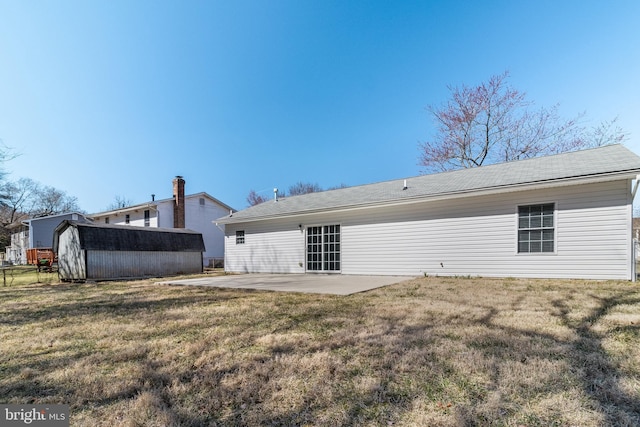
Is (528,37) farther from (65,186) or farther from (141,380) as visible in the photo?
(65,186)

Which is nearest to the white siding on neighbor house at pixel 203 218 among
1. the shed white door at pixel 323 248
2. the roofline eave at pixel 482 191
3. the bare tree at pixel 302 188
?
the roofline eave at pixel 482 191

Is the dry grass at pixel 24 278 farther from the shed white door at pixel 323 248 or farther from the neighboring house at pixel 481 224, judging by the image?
the shed white door at pixel 323 248

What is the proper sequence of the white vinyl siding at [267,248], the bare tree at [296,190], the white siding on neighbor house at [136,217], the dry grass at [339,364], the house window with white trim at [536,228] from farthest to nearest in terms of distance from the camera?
the bare tree at [296,190], the white siding on neighbor house at [136,217], the white vinyl siding at [267,248], the house window with white trim at [536,228], the dry grass at [339,364]

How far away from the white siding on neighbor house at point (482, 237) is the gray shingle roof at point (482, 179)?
39cm

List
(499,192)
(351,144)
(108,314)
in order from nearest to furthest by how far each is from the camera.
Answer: (108,314), (499,192), (351,144)

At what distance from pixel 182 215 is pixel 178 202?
0.91 metres

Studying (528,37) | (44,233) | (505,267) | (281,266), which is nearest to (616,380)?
(505,267)

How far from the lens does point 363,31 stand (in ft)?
45.1

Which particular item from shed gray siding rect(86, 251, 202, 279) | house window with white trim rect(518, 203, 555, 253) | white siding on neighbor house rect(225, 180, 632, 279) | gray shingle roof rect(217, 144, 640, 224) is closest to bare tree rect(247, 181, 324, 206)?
shed gray siding rect(86, 251, 202, 279)

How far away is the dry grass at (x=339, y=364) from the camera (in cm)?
180

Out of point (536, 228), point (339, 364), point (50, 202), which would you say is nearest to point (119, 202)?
point (50, 202)

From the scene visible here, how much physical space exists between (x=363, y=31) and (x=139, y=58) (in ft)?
32.1

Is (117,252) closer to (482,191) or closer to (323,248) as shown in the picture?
(323,248)

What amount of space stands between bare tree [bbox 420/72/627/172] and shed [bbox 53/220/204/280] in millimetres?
16146
